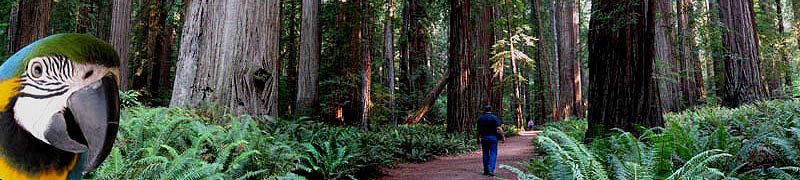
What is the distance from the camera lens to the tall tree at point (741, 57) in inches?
489

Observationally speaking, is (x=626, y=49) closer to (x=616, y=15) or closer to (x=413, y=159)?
(x=616, y=15)

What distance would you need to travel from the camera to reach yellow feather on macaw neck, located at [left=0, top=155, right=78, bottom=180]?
1172mm

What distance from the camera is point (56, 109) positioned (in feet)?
3.89

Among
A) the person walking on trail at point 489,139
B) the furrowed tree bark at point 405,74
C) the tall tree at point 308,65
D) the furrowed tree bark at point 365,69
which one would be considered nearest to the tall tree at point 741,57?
the person walking on trail at point 489,139

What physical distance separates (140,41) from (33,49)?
2201 cm

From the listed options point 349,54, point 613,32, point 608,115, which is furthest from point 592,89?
point 349,54

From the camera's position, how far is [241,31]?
5902 mm

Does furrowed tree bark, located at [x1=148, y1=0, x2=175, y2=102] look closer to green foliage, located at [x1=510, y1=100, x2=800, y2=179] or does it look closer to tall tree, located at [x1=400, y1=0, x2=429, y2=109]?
tall tree, located at [x1=400, y1=0, x2=429, y2=109]

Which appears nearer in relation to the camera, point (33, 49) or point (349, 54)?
point (33, 49)

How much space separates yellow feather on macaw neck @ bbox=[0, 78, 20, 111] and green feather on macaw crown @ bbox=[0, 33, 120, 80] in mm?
15

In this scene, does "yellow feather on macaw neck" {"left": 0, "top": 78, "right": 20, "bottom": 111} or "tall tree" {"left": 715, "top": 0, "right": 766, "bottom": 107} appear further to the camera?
"tall tree" {"left": 715, "top": 0, "right": 766, "bottom": 107}

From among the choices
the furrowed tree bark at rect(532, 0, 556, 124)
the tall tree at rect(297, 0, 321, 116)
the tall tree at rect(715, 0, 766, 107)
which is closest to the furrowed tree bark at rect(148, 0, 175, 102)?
the tall tree at rect(297, 0, 321, 116)

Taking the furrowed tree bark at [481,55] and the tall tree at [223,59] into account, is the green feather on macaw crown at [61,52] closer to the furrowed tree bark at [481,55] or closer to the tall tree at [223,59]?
the tall tree at [223,59]

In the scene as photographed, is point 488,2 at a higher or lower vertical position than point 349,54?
higher
